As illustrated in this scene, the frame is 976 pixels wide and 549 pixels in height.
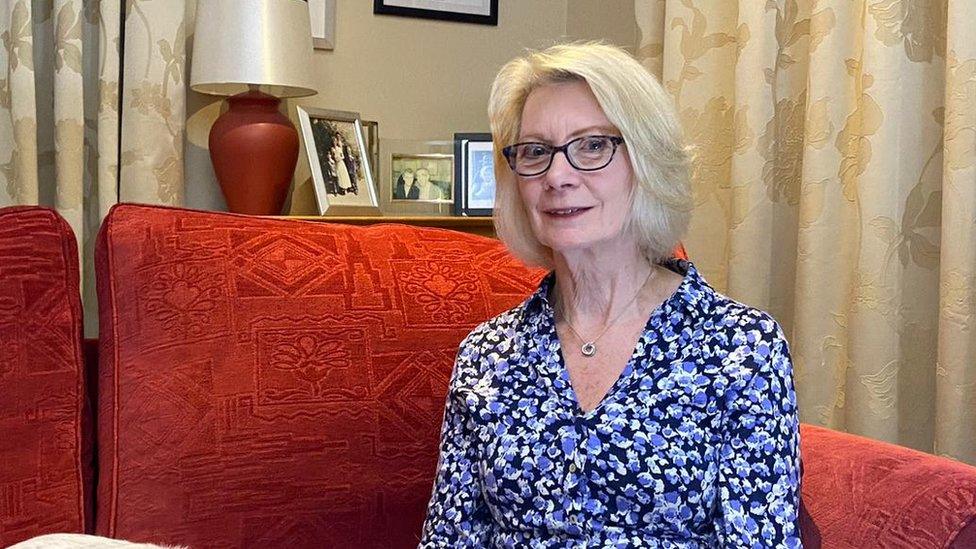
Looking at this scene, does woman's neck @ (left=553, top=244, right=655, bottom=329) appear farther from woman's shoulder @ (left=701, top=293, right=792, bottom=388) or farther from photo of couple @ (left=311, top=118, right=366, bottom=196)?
photo of couple @ (left=311, top=118, right=366, bottom=196)

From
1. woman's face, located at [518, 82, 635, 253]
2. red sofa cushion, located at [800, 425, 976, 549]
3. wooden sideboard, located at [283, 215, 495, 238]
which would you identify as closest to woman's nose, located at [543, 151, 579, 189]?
woman's face, located at [518, 82, 635, 253]

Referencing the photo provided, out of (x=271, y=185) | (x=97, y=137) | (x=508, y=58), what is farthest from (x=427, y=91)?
(x=97, y=137)

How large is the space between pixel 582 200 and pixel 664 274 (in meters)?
0.16

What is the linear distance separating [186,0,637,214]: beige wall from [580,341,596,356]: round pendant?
1.72 meters

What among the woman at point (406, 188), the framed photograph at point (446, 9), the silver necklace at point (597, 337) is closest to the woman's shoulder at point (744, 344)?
the silver necklace at point (597, 337)

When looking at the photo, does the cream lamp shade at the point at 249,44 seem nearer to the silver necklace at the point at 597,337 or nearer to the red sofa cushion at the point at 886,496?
the silver necklace at the point at 597,337

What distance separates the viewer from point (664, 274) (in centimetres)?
145

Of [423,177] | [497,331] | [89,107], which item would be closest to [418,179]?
[423,177]

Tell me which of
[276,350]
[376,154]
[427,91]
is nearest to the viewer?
[276,350]

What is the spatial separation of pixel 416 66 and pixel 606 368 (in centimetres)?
193

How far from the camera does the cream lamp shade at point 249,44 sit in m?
2.49

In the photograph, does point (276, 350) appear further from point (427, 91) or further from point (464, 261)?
point (427, 91)

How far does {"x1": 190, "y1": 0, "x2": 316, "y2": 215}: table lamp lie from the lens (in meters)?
2.49

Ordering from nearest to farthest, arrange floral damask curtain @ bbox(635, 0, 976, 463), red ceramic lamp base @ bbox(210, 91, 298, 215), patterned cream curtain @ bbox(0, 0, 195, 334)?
1. floral damask curtain @ bbox(635, 0, 976, 463)
2. patterned cream curtain @ bbox(0, 0, 195, 334)
3. red ceramic lamp base @ bbox(210, 91, 298, 215)
